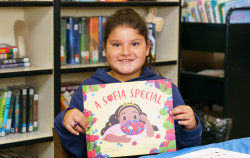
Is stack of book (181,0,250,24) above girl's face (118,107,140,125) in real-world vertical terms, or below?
above

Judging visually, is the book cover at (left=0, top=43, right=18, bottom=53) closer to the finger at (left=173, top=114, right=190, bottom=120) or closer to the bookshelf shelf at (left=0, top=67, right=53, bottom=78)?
the bookshelf shelf at (left=0, top=67, right=53, bottom=78)

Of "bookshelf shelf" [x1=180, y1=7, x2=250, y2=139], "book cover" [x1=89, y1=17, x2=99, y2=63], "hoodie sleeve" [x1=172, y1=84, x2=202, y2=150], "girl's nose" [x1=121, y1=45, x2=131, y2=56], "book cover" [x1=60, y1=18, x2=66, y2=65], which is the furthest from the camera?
"bookshelf shelf" [x1=180, y1=7, x2=250, y2=139]

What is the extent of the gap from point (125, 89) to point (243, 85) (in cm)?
156

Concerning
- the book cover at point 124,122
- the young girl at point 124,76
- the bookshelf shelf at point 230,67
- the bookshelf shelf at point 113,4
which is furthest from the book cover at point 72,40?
the book cover at point 124,122

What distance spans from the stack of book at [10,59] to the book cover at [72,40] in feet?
0.92

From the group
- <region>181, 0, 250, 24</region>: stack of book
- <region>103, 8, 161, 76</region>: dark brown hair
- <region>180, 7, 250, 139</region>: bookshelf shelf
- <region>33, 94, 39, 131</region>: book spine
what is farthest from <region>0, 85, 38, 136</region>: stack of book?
<region>181, 0, 250, 24</region>: stack of book

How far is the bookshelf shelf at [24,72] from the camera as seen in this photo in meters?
1.72

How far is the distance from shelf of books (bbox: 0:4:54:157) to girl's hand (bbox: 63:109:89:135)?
781 mm

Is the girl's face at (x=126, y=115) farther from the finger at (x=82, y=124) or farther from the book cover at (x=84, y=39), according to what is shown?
the book cover at (x=84, y=39)

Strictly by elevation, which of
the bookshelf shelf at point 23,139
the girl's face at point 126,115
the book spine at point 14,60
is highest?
the book spine at point 14,60

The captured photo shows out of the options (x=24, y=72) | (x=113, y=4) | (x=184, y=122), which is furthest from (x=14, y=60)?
(x=184, y=122)

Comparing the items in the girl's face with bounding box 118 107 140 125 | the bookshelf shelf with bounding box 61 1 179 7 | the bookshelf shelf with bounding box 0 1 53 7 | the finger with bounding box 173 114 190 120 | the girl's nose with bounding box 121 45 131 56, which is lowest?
the finger with bounding box 173 114 190 120

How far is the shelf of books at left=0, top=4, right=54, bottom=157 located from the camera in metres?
1.84

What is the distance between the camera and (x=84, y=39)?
6.98 feet
